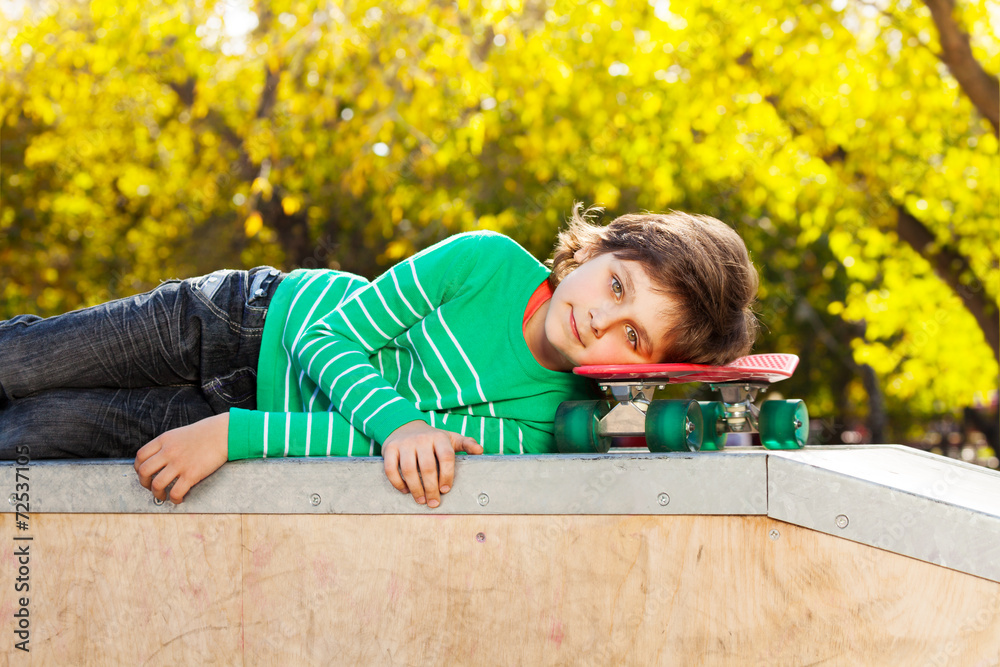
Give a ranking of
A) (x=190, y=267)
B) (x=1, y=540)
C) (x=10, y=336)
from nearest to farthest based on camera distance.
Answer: (x=1, y=540)
(x=10, y=336)
(x=190, y=267)

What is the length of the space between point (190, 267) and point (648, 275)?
899 cm

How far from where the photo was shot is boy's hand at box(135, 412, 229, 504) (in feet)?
5.22

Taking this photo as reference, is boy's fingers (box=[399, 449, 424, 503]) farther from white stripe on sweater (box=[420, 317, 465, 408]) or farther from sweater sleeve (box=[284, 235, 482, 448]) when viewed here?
white stripe on sweater (box=[420, 317, 465, 408])

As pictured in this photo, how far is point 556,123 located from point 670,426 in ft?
19.2

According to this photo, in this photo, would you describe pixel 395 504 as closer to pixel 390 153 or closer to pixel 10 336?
pixel 10 336

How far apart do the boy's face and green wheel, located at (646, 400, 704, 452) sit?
0.19 m

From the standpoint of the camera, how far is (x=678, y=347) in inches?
75.4

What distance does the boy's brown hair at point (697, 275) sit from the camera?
6.21ft

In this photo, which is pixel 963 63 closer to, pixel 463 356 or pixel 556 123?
pixel 556 123

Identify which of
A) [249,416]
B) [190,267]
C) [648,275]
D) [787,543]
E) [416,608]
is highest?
[190,267]

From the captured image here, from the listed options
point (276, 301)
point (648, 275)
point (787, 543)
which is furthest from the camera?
point (276, 301)

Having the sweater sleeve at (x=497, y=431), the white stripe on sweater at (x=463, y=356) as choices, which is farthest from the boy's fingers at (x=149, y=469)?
the white stripe on sweater at (x=463, y=356)

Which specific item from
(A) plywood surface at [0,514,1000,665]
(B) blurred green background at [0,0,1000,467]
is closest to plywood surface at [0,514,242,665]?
(A) plywood surface at [0,514,1000,665]

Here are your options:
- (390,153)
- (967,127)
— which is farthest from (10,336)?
(967,127)
